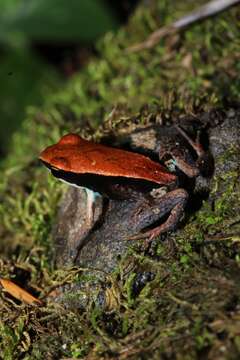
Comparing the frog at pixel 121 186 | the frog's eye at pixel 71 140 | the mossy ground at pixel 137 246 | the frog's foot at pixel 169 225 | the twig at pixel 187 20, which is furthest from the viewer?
the twig at pixel 187 20

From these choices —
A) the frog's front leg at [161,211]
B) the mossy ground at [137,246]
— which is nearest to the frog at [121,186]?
the frog's front leg at [161,211]

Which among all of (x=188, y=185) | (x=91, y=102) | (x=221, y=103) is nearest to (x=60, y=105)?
(x=91, y=102)

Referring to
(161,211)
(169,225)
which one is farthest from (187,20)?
(169,225)

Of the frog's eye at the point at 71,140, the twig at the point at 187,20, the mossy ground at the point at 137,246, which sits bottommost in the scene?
the mossy ground at the point at 137,246

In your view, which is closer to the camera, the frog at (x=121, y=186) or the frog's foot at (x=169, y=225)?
the frog's foot at (x=169, y=225)

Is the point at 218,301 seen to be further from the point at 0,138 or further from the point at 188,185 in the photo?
the point at 0,138

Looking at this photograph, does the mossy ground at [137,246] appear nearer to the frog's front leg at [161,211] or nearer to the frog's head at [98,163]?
the frog's front leg at [161,211]

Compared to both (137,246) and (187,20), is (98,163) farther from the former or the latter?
(187,20)
